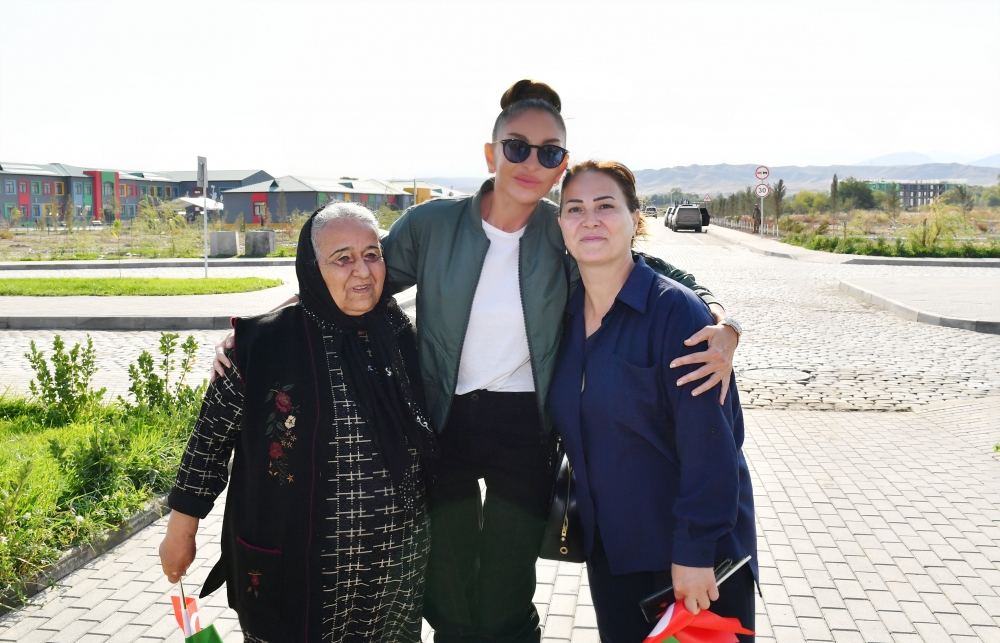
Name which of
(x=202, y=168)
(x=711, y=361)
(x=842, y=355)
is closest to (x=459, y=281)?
(x=711, y=361)

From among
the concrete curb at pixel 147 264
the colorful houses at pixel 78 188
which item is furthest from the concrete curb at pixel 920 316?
the colorful houses at pixel 78 188

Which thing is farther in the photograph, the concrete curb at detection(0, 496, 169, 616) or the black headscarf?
the concrete curb at detection(0, 496, 169, 616)

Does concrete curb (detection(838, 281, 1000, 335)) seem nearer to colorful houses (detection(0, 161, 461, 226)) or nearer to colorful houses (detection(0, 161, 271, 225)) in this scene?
colorful houses (detection(0, 161, 461, 226))

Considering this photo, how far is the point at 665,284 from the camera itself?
2.48 metres

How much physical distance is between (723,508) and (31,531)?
3544 mm

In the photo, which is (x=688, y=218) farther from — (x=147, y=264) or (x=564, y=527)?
(x=564, y=527)

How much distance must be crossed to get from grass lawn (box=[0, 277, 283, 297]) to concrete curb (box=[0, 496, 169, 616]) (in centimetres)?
1176

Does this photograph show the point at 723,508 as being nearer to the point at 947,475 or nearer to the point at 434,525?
the point at 434,525

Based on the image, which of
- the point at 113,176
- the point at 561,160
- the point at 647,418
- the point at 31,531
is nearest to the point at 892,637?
the point at 647,418

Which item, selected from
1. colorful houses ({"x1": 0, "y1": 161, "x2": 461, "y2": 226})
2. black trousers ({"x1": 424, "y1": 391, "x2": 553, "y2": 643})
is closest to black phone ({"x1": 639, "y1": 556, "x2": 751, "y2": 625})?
black trousers ({"x1": 424, "y1": 391, "x2": 553, "y2": 643})

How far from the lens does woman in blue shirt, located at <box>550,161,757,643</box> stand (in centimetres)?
230

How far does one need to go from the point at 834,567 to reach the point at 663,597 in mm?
2482

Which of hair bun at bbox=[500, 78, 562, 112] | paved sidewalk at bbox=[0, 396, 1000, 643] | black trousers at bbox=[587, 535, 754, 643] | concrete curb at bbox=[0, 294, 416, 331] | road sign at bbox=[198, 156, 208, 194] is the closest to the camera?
black trousers at bbox=[587, 535, 754, 643]

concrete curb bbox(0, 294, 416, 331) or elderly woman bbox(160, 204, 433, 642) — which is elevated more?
elderly woman bbox(160, 204, 433, 642)
